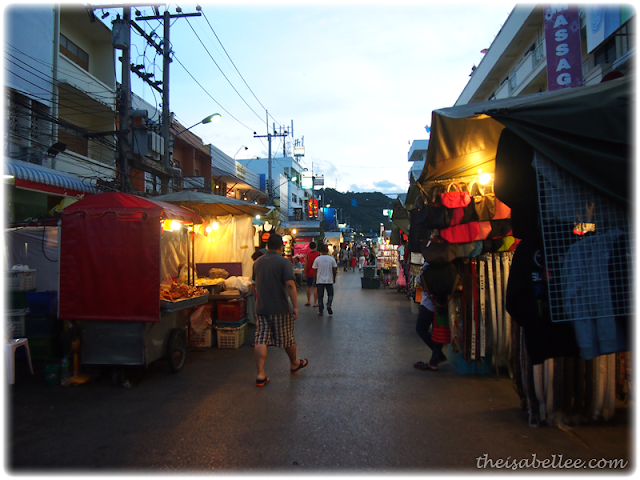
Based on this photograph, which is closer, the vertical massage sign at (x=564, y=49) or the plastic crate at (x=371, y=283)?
the vertical massage sign at (x=564, y=49)

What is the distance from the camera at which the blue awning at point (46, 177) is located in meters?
9.68

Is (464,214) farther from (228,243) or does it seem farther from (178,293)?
(228,243)

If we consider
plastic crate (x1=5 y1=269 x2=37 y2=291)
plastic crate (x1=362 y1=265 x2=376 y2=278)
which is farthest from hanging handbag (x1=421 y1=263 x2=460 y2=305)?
plastic crate (x1=362 y1=265 x2=376 y2=278)

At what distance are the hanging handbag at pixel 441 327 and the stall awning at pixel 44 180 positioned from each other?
31.5 feet

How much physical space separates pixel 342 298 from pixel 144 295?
32.8ft

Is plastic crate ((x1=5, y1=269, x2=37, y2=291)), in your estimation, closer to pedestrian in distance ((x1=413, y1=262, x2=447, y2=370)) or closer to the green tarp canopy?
pedestrian in distance ((x1=413, y1=262, x2=447, y2=370))

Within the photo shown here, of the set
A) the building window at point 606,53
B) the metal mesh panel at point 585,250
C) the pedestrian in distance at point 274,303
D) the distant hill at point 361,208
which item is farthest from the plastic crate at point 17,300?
the distant hill at point 361,208

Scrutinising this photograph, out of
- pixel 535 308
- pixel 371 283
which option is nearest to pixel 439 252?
pixel 535 308

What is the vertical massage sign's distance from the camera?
865cm

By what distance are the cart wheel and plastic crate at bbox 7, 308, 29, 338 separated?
2.20 meters

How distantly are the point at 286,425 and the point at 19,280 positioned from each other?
535 cm

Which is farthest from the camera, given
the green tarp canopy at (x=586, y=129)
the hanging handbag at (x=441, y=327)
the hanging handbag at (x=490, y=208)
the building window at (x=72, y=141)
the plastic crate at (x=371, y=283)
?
the plastic crate at (x=371, y=283)

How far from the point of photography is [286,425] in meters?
3.86

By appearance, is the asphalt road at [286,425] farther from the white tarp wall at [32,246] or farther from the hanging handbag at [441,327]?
the white tarp wall at [32,246]
